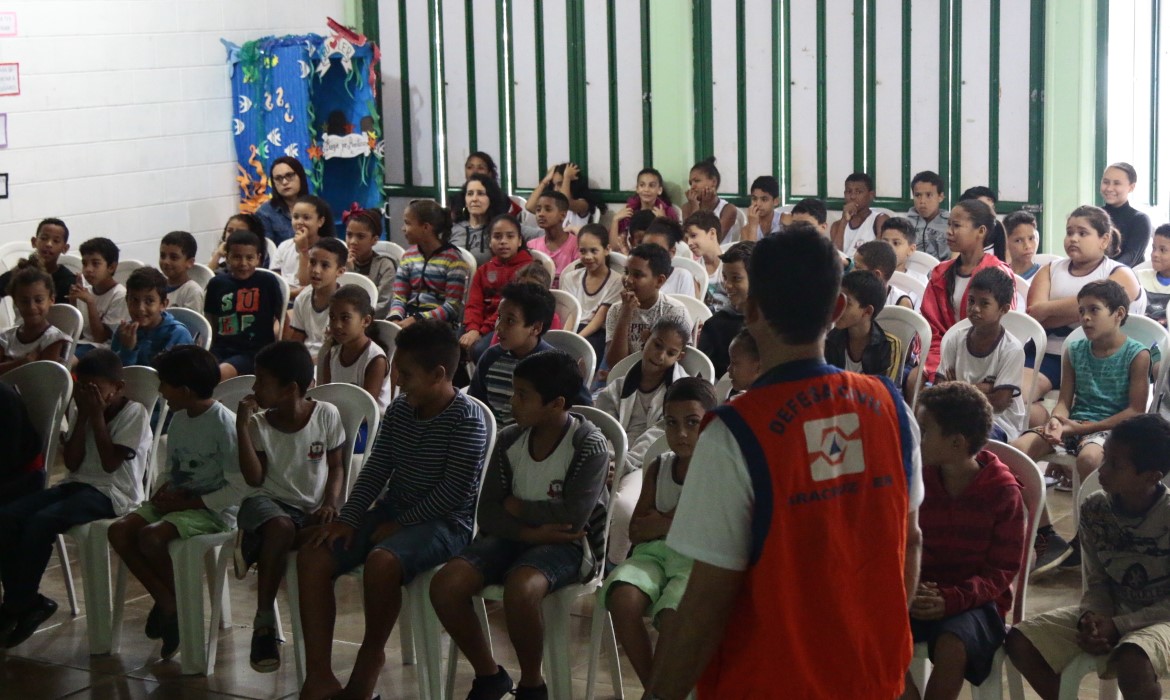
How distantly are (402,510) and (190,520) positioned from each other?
1.97 ft

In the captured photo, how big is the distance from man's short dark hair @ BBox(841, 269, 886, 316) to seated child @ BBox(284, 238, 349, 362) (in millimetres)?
2139

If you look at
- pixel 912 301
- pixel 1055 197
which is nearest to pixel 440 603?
pixel 912 301

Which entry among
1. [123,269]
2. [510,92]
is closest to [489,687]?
[123,269]

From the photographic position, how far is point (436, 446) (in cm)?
340

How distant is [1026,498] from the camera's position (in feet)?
10.1

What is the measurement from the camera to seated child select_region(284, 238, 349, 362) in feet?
17.8

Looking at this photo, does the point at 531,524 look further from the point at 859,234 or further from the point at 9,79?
the point at 9,79

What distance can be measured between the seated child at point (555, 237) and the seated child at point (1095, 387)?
2911mm

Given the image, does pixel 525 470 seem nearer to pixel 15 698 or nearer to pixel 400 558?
pixel 400 558

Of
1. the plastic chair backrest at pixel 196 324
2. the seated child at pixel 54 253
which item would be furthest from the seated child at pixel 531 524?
the seated child at pixel 54 253

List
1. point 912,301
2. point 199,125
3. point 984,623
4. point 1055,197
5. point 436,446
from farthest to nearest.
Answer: point 199,125
point 1055,197
point 912,301
point 436,446
point 984,623

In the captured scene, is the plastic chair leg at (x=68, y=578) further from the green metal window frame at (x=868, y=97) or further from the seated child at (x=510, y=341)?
the green metal window frame at (x=868, y=97)

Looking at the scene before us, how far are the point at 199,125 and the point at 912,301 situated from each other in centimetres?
487

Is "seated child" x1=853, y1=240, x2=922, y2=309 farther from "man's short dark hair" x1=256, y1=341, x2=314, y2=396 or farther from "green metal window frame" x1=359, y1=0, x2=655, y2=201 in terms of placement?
"green metal window frame" x1=359, y1=0, x2=655, y2=201
